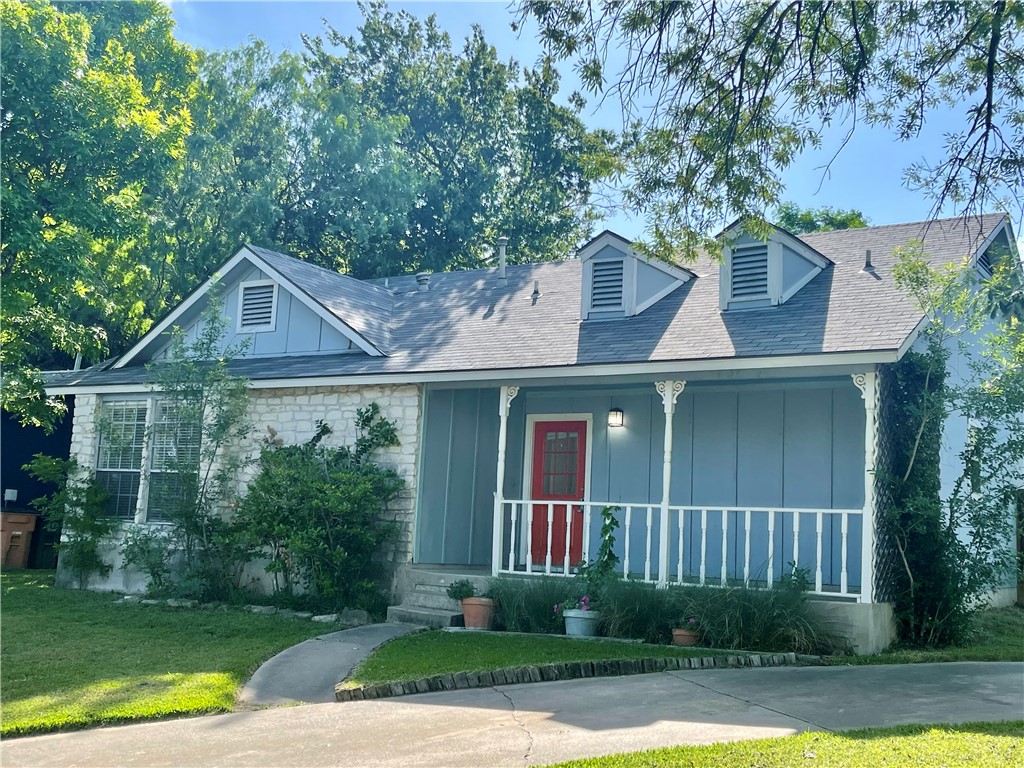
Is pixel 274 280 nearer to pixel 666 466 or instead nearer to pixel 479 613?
pixel 479 613

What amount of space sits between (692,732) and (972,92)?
543cm

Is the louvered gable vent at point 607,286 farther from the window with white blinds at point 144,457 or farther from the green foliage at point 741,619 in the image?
the window with white blinds at point 144,457

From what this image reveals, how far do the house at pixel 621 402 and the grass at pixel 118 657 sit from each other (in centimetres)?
206

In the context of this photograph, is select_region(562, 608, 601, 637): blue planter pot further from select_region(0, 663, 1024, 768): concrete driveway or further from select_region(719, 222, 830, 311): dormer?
select_region(719, 222, 830, 311): dormer

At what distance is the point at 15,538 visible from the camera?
58.3ft

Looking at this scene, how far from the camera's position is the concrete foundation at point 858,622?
9766 mm

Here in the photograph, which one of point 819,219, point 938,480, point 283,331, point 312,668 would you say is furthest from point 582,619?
point 819,219

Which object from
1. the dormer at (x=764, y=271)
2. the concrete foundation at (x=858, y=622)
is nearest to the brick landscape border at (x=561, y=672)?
the concrete foundation at (x=858, y=622)

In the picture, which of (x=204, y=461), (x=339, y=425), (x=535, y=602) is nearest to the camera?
(x=535, y=602)

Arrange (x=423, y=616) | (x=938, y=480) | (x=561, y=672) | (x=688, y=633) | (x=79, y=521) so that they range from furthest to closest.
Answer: (x=79, y=521), (x=423, y=616), (x=938, y=480), (x=688, y=633), (x=561, y=672)

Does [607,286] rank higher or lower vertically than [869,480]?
higher

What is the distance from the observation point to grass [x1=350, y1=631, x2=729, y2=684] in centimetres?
860

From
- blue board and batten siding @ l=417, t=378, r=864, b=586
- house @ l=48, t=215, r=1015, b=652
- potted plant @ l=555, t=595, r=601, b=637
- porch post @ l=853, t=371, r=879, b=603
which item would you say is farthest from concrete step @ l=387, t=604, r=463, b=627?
porch post @ l=853, t=371, r=879, b=603

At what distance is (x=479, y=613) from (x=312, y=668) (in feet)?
8.59
